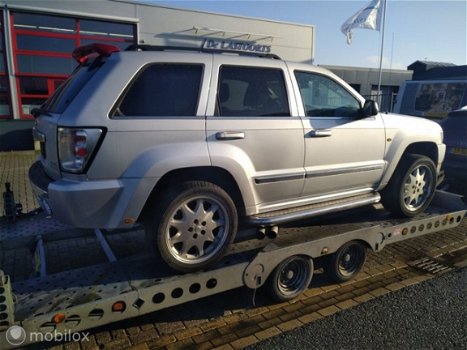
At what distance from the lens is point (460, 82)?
8.38 m

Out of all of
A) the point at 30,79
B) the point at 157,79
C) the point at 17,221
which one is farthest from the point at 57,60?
the point at 157,79

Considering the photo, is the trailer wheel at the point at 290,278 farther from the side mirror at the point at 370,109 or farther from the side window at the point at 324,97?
the side mirror at the point at 370,109

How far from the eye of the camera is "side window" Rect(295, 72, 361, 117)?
3707mm

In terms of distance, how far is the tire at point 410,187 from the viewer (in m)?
4.43

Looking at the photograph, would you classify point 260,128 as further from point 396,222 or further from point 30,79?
point 30,79

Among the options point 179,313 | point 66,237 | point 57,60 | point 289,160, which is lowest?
point 179,313

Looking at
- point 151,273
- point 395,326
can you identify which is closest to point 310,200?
point 395,326

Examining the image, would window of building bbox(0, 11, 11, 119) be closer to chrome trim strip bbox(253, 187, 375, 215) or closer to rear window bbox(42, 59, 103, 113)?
rear window bbox(42, 59, 103, 113)

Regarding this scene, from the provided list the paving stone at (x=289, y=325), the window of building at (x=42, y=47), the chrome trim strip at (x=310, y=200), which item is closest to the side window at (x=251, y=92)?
the chrome trim strip at (x=310, y=200)

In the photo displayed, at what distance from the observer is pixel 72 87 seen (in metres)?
3.09

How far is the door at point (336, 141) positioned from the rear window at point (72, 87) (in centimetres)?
185

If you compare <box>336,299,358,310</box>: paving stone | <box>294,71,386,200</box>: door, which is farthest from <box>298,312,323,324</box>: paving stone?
<box>294,71,386,200</box>: door

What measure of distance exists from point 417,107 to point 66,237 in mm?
8515

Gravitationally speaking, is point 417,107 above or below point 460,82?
below
